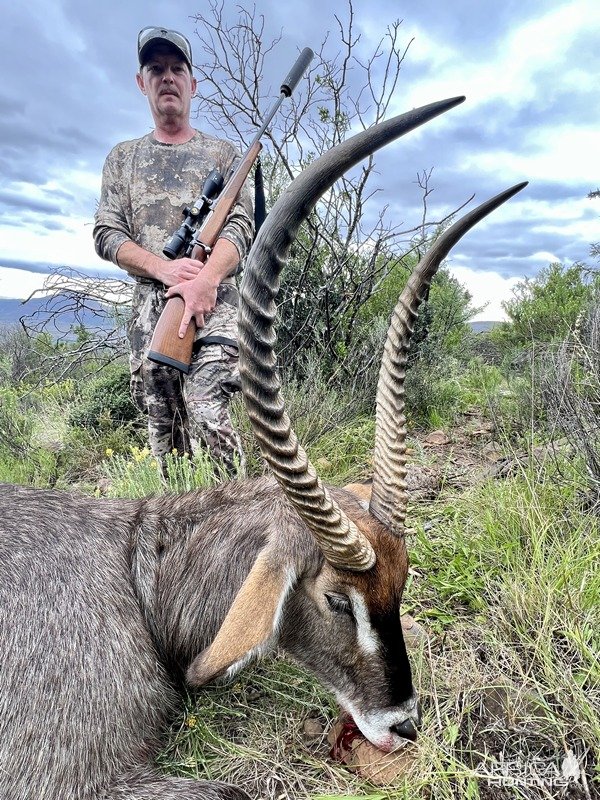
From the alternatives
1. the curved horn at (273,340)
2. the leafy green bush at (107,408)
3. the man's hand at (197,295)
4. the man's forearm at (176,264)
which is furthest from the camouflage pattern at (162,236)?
the leafy green bush at (107,408)

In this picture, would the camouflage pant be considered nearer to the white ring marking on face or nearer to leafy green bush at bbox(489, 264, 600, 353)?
the white ring marking on face

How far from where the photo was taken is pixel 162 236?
516 cm

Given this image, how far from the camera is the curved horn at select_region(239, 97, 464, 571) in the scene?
1.65 m

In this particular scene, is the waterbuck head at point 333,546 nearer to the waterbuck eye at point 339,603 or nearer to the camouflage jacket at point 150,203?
the waterbuck eye at point 339,603

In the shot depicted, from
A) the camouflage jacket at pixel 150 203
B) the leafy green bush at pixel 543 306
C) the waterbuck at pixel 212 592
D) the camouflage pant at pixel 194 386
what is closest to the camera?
the waterbuck at pixel 212 592

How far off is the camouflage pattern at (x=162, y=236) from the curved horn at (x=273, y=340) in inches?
111

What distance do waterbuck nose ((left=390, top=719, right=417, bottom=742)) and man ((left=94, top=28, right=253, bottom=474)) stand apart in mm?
2817

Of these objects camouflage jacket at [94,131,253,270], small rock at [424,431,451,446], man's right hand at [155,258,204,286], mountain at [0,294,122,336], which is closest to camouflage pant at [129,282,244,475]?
man's right hand at [155,258,204,286]

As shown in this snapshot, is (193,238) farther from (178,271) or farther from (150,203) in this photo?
(150,203)

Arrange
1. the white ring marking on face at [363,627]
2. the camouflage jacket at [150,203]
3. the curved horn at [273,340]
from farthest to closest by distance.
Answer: the camouflage jacket at [150,203] → the white ring marking on face at [363,627] → the curved horn at [273,340]

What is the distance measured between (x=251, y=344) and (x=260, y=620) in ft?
3.47

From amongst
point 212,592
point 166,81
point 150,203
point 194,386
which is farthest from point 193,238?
point 212,592

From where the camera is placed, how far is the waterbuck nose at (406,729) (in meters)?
2.23

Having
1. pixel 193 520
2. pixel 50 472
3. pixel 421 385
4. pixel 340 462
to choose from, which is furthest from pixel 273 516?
pixel 421 385
